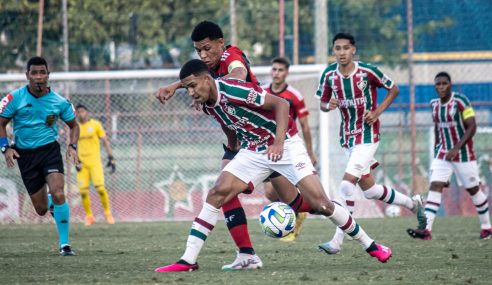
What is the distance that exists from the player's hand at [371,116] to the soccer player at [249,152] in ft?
8.42

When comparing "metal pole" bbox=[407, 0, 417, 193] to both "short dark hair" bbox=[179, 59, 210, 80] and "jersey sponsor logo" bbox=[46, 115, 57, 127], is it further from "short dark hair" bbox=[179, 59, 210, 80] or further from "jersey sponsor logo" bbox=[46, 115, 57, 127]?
"short dark hair" bbox=[179, 59, 210, 80]

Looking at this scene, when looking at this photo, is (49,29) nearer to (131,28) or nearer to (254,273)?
(131,28)

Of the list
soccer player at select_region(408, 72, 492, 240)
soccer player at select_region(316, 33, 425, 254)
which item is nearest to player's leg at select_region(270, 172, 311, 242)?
soccer player at select_region(316, 33, 425, 254)

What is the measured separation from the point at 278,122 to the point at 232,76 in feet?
3.01

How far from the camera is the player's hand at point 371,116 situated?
37.2 feet

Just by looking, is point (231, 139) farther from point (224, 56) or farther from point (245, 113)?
point (245, 113)

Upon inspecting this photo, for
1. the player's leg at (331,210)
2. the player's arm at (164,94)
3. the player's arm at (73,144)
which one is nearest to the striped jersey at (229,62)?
the player's arm at (164,94)

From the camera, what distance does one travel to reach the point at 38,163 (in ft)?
37.6

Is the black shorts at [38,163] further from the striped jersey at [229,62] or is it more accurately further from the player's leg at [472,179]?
the player's leg at [472,179]

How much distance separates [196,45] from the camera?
9367mm

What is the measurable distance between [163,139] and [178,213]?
1.67m

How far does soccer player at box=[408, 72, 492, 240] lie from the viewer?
13438 millimetres

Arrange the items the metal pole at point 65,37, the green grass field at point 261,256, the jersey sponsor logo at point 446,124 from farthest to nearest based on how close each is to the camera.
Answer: the metal pole at point 65,37
the jersey sponsor logo at point 446,124
the green grass field at point 261,256

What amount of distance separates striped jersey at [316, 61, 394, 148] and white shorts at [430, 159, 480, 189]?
2.27 metres
